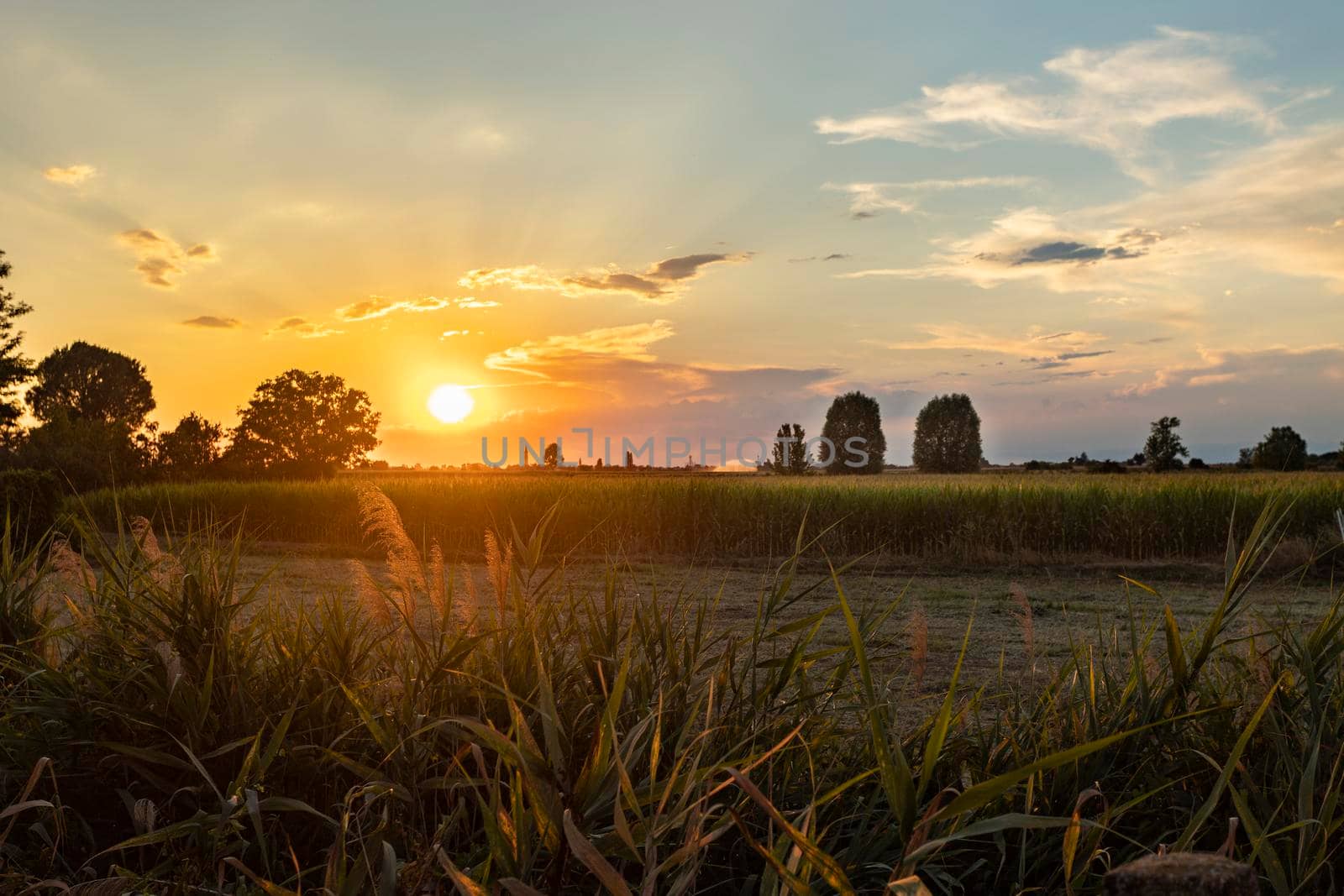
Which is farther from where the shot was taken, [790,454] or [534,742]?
[790,454]

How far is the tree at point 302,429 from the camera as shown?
44469mm

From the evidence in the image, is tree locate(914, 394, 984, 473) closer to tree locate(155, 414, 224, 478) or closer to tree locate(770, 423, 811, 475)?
tree locate(770, 423, 811, 475)

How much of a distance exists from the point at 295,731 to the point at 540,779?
1590 millimetres

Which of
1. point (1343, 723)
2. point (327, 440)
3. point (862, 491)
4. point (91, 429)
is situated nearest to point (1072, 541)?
point (862, 491)

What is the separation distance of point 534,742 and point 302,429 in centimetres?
4754

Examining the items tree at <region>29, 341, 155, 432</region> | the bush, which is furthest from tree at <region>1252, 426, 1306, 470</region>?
tree at <region>29, 341, 155, 432</region>

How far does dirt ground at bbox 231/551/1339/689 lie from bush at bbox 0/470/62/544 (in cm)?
302

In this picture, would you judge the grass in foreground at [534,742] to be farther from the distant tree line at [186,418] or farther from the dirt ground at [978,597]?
the distant tree line at [186,418]

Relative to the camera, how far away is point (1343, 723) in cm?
275

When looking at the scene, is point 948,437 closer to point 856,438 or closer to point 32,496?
point 856,438

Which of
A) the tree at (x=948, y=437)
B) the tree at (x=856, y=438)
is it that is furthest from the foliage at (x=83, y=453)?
the tree at (x=948, y=437)

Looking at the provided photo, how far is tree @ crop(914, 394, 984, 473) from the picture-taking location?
44.8 meters

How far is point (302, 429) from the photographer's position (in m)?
45.9

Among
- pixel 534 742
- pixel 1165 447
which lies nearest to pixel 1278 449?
pixel 1165 447
